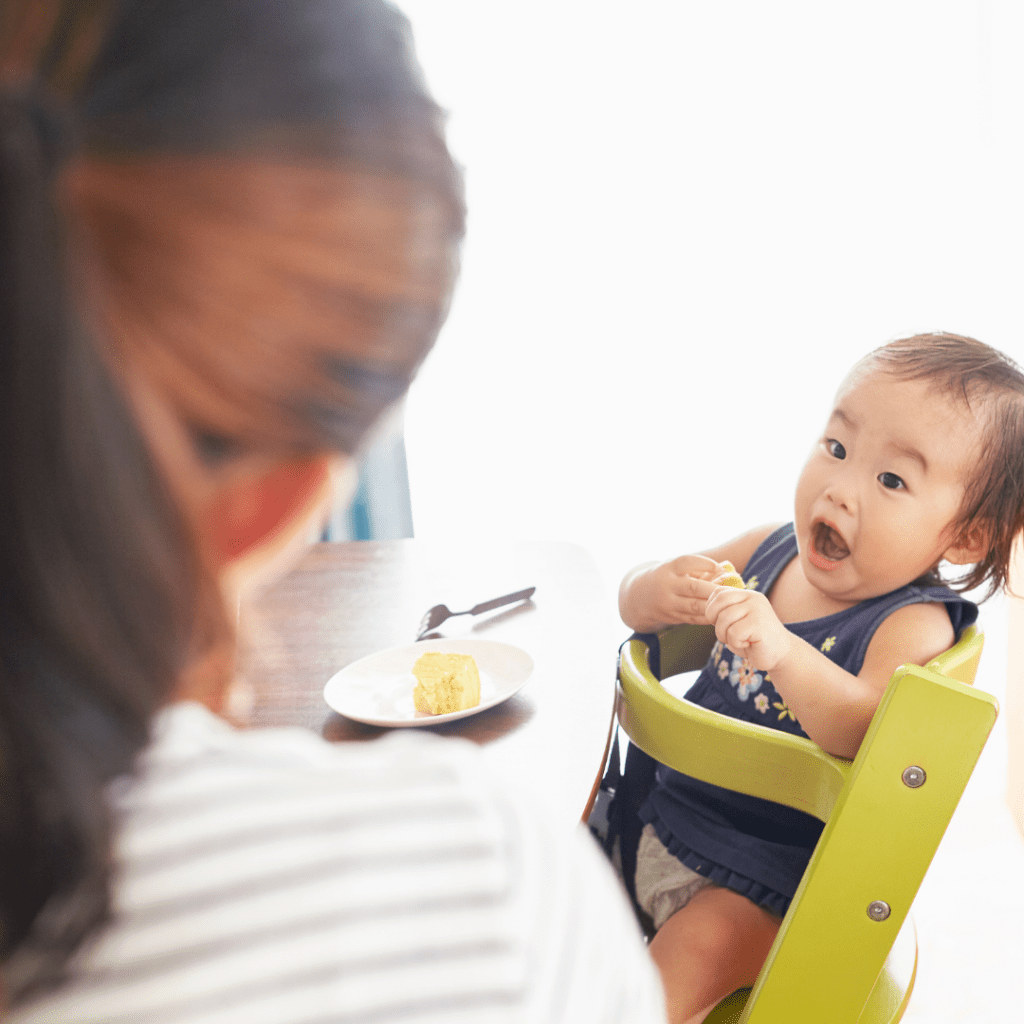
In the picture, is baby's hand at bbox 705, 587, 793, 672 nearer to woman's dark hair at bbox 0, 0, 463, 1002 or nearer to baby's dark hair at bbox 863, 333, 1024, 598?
baby's dark hair at bbox 863, 333, 1024, 598

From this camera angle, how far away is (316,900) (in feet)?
0.95

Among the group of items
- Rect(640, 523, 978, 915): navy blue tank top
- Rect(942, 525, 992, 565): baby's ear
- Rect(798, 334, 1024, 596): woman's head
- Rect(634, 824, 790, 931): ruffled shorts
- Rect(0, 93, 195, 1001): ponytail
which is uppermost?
Rect(0, 93, 195, 1001): ponytail

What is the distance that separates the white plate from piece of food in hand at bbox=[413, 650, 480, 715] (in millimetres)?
12

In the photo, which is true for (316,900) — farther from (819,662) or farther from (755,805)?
(755,805)

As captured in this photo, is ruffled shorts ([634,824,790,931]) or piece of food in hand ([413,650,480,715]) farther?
ruffled shorts ([634,824,790,931])

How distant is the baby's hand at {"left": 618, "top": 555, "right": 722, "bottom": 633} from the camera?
1086mm

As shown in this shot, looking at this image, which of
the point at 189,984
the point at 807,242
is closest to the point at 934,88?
the point at 807,242

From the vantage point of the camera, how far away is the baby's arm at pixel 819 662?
92cm

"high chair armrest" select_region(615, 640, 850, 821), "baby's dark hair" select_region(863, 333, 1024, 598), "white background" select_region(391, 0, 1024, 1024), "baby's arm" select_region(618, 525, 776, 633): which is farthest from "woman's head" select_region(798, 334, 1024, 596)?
"white background" select_region(391, 0, 1024, 1024)

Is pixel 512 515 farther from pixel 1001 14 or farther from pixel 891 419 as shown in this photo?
pixel 1001 14

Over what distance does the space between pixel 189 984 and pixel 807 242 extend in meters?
2.19

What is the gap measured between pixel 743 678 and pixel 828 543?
207 millimetres

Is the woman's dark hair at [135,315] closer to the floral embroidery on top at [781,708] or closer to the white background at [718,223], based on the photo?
the floral embroidery on top at [781,708]

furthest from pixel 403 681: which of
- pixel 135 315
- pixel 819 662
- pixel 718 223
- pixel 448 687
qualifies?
pixel 718 223
